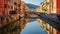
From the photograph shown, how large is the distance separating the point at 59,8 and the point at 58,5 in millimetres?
2091

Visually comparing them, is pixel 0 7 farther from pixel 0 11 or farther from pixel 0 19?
pixel 0 19

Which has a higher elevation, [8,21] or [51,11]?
[51,11]

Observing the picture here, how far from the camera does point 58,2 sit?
62.3 m

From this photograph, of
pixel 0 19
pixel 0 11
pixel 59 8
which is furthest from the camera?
pixel 59 8

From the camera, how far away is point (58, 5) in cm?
6188

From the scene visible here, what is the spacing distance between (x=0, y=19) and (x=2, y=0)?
1580 cm

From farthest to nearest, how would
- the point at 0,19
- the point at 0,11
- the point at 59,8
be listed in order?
the point at 59,8 < the point at 0,11 < the point at 0,19

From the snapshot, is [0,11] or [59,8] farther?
[59,8]

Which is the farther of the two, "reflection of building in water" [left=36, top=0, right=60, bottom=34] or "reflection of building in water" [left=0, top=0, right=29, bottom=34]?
"reflection of building in water" [left=0, top=0, right=29, bottom=34]

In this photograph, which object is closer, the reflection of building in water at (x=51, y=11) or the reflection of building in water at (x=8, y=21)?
the reflection of building in water at (x=51, y=11)

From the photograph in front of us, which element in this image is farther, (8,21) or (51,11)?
(51,11)

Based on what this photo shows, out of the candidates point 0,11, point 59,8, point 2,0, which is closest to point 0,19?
point 0,11

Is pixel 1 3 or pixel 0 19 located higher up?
pixel 1 3

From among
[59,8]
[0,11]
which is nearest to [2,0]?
[0,11]
